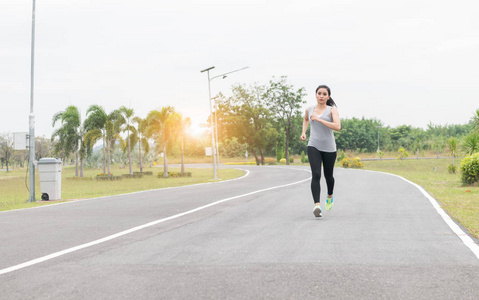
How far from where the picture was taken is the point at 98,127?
36688 millimetres

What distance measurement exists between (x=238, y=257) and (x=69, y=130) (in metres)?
36.1

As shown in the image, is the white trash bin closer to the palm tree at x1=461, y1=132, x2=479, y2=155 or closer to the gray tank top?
the gray tank top

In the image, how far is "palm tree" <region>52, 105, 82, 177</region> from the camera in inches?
1462

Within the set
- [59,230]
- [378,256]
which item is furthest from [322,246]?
[59,230]

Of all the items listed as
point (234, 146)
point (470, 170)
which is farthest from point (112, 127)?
point (234, 146)

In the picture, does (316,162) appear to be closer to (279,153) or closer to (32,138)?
(32,138)

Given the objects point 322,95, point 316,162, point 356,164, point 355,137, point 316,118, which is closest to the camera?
point 316,118

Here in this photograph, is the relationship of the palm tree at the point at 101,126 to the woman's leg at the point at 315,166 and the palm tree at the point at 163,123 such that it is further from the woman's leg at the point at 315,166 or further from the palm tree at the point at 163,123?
the woman's leg at the point at 315,166

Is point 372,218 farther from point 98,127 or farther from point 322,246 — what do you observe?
point 98,127

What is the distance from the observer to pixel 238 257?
4434 millimetres

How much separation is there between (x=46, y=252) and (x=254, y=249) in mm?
2357

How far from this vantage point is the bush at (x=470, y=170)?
49.4 feet

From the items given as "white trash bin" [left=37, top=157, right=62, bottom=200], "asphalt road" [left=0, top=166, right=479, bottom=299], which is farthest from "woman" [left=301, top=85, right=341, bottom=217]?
"white trash bin" [left=37, top=157, right=62, bottom=200]

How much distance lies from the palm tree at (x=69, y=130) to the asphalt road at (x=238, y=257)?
31130 mm
